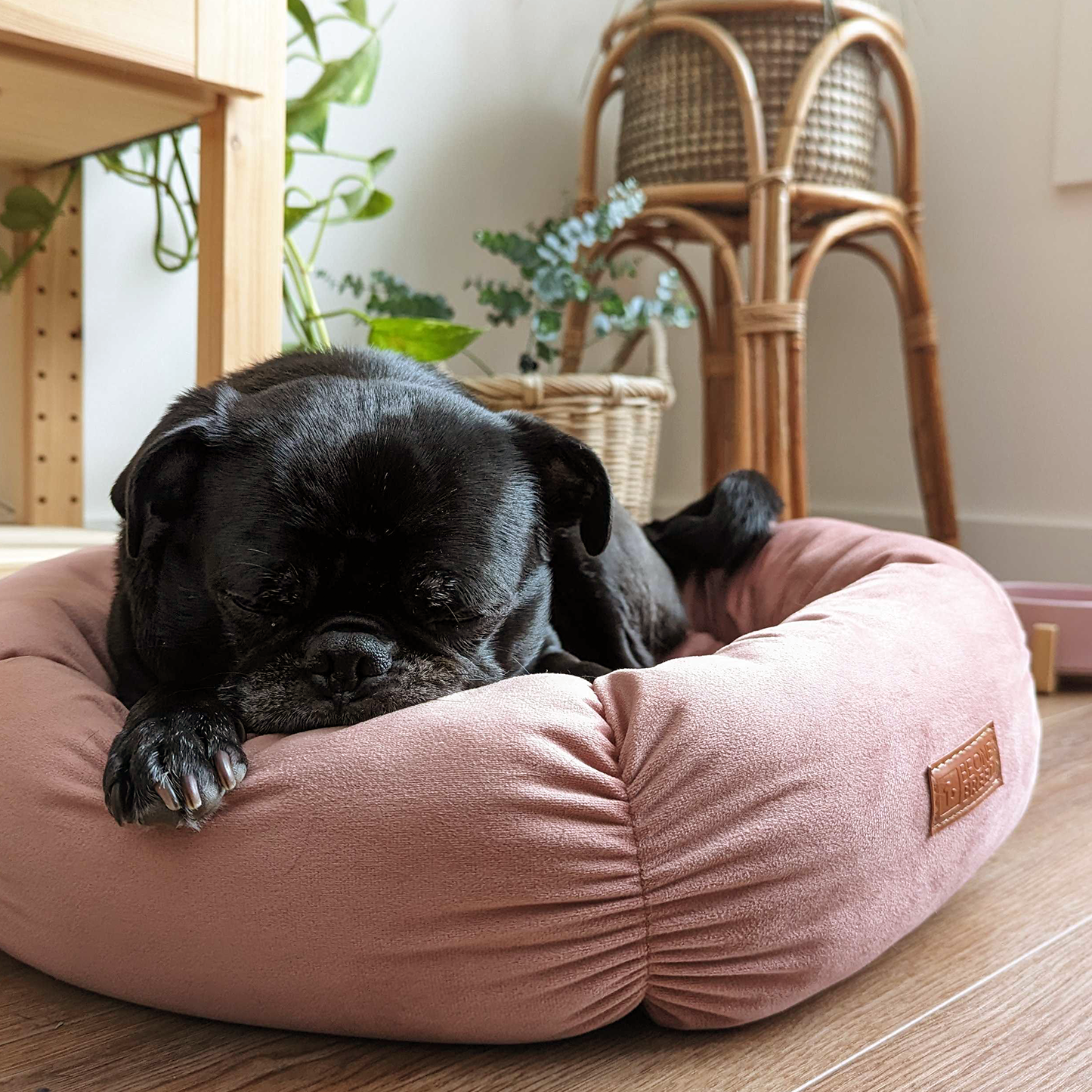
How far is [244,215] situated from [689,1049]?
1.51 metres

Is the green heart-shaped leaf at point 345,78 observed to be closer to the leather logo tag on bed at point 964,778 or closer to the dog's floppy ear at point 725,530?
the dog's floppy ear at point 725,530

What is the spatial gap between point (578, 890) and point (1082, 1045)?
1.63 ft

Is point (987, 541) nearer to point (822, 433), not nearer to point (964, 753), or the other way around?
point (822, 433)

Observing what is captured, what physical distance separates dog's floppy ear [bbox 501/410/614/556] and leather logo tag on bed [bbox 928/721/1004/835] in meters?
0.49

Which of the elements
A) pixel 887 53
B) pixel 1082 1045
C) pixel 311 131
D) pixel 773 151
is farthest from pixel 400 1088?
pixel 887 53

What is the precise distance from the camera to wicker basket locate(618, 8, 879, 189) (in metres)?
2.88

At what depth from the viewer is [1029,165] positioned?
3.27m

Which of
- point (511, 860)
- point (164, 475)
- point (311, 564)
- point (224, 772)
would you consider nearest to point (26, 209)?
point (164, 475)

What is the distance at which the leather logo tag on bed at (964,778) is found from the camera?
124 centimetres

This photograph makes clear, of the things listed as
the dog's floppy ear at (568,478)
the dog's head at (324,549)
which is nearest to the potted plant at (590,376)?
the dog's floppy ear at (568,478)

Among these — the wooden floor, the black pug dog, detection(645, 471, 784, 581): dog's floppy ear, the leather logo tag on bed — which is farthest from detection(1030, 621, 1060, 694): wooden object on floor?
the black pug dog

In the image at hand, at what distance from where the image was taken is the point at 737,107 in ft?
9.53

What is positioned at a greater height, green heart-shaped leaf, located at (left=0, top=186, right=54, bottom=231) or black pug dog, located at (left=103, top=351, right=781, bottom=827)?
green heart-shaped leaf, located at (left=0, top=186, right=54, bottom=231)

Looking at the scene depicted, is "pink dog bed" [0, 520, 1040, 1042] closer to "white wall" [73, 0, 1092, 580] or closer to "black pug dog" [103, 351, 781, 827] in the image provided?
"black pug dog" [103, 351, 781, 827]
